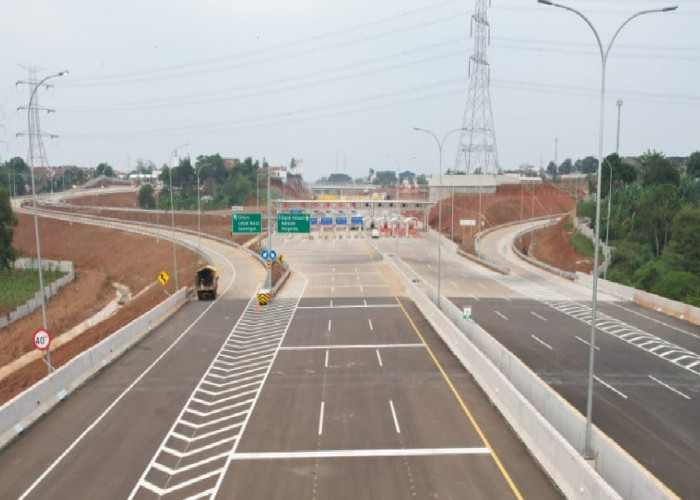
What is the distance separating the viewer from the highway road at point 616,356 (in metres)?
18.4

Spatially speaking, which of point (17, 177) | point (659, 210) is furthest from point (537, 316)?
point (17, 177)

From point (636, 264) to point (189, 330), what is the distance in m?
50.8

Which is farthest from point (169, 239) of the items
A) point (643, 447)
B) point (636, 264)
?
point (643, 447)

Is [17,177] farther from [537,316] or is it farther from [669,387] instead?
[669,387]

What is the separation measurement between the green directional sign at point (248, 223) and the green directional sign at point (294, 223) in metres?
2.72

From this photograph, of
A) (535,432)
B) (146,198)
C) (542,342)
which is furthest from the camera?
(146,198)

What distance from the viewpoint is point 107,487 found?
15266 millimetres

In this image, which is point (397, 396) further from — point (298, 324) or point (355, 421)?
point (298, 324)

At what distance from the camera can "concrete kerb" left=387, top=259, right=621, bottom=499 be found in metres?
13.4

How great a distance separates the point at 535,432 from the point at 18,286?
63956 mm

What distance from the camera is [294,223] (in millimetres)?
60156

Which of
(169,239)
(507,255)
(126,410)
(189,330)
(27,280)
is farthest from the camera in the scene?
(169,239)

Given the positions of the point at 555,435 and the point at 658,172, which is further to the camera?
the point at 658,172

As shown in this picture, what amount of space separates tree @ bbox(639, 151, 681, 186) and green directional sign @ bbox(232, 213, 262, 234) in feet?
202
